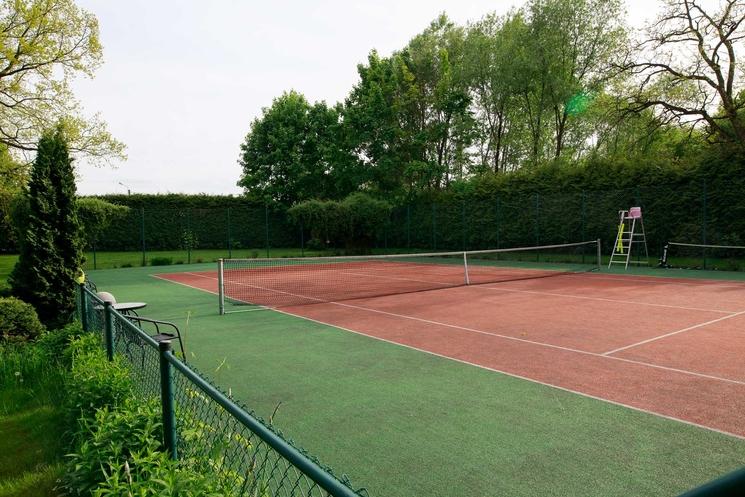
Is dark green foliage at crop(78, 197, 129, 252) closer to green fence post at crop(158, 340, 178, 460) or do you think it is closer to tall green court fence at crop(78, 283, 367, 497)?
tall green court fence at crop(78, 283, 367, 497)

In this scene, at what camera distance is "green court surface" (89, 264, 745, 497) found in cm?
342

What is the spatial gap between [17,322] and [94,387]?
15.0 feet

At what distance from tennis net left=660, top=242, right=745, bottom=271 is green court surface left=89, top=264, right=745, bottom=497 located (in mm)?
14924

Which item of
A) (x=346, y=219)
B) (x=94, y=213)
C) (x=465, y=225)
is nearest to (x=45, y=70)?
(x=94, y=213)

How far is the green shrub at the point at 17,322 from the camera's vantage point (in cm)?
749

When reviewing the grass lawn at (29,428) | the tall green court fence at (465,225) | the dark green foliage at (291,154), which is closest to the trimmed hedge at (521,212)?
the tall green court fence at (465,225)

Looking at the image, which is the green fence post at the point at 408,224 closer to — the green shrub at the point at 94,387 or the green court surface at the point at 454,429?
the green court surface at the point at 454,429

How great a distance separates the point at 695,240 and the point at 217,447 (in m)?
19.8

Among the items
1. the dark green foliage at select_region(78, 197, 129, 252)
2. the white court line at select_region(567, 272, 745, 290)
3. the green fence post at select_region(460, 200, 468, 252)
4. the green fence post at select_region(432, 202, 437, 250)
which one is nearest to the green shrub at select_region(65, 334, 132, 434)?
the white court line at select_region(567, 272, 745, 290)

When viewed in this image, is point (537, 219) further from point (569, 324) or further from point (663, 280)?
point (569, 324)

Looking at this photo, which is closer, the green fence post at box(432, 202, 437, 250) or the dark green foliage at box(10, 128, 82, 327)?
the dark green foliage at box(10, 128, 82, 327)

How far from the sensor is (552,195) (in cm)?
2252

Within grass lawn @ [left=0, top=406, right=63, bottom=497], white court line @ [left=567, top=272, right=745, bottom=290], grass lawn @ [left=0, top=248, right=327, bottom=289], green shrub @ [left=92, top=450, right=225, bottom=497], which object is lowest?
grass lawn @ [left=0, top=406, right=63, bottom=497]

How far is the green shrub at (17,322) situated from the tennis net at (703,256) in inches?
709
